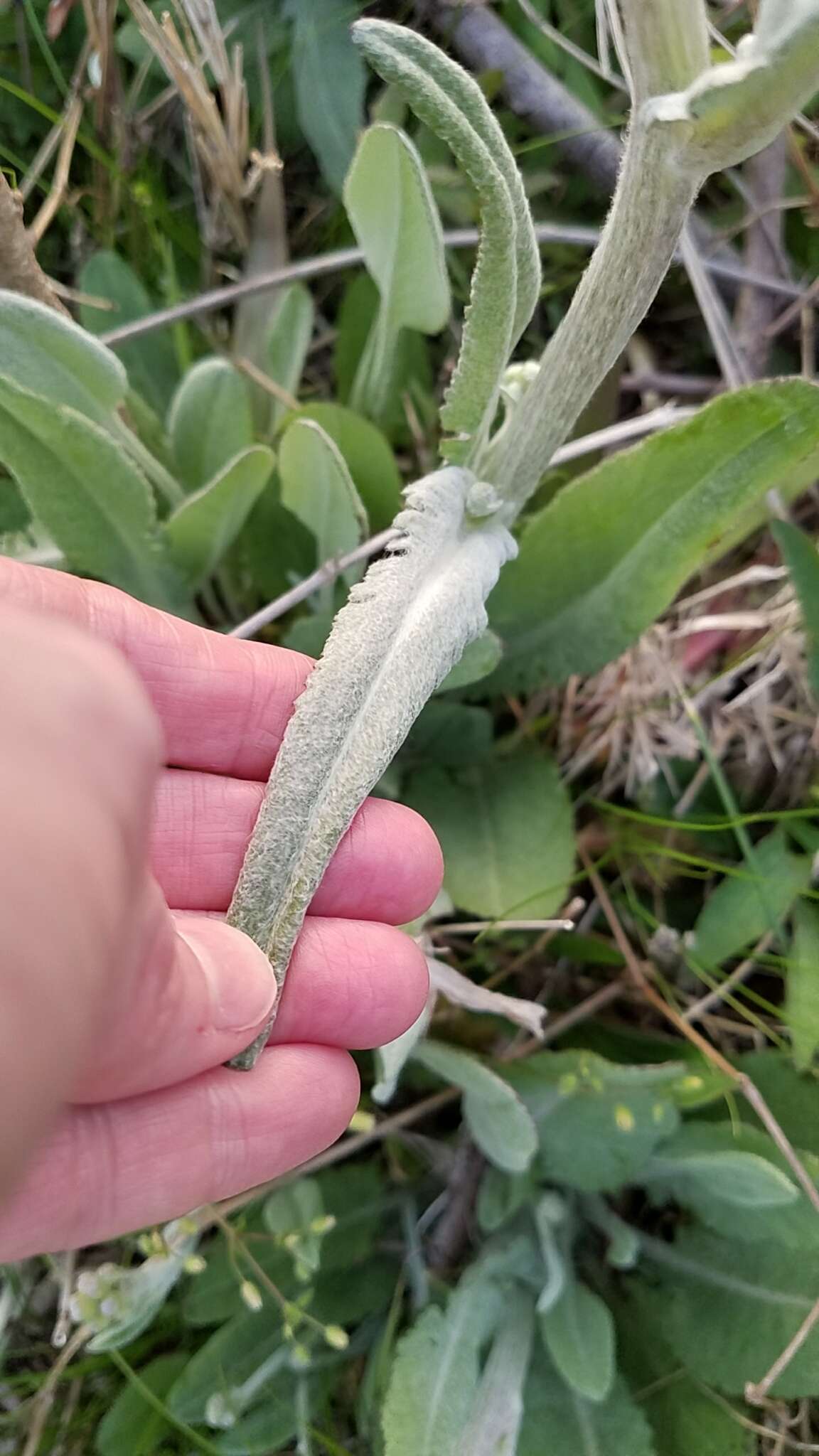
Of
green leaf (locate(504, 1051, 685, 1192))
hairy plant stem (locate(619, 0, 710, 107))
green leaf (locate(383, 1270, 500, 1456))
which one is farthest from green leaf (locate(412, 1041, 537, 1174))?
hairy plant stem (locate(619, 0, 710, 107))

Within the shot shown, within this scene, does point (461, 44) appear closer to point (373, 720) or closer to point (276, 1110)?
point (373, 720)

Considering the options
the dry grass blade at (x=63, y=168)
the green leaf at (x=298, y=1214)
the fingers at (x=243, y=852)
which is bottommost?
the green leaf at (x=298, y=1214)

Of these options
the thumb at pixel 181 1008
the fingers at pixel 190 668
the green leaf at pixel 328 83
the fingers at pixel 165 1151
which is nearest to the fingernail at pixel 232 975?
the thumb at pixel 181 1008

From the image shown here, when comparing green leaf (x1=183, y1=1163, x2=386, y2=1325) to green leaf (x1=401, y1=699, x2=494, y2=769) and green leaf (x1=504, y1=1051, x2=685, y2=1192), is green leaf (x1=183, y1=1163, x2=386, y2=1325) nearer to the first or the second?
green leaf (x1=504, y1=1051, x2=685, y2=1192)

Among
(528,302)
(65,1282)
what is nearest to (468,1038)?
(65,1282)

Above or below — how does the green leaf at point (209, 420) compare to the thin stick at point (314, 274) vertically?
below

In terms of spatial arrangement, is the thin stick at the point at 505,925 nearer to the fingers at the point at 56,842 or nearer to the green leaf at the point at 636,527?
the green leaf at the point at 636,527

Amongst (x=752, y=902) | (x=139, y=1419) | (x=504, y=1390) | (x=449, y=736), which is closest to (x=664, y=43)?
(x=449, y=736)

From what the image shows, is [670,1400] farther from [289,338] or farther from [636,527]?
[289,338]
